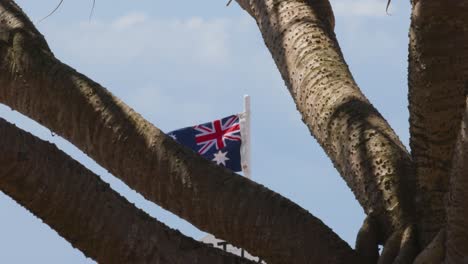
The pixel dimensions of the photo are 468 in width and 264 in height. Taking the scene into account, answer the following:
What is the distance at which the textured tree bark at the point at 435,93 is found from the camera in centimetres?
396

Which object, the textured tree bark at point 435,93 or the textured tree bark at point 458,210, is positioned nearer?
the textured tree bark at point 458,210

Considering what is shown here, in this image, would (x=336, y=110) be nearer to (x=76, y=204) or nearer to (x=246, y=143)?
(x=76, y=204)

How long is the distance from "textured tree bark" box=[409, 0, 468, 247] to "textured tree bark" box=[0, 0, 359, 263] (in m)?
0.37

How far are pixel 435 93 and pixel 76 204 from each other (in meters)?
1.24

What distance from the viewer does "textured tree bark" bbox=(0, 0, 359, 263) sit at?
443 centimetres

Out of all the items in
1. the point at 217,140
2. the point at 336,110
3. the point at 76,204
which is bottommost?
the point at 76,204

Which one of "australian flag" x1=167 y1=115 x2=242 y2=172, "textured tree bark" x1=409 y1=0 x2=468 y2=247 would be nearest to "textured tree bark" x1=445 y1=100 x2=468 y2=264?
"textured tree bark" x1=409 y1=0 x2=468 y2=247

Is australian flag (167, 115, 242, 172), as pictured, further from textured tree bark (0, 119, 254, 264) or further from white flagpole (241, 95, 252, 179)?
textured tree bark (0, 119, 254, 264)

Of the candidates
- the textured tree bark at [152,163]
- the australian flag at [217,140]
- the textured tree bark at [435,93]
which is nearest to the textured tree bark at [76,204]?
the textured tree bark at [152,163]

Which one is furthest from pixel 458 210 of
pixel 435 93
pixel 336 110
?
pixel 336 110

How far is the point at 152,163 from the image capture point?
459 cm

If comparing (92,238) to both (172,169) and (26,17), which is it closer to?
(172,169)

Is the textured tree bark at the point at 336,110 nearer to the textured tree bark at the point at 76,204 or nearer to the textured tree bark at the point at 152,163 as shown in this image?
the textured tree bark at the point at 152,163

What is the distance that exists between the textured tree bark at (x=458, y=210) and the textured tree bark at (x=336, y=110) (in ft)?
2.23
